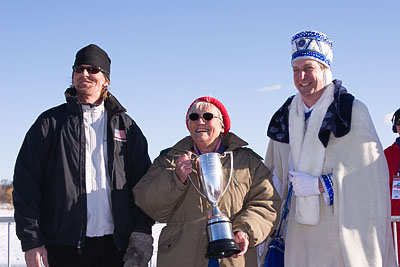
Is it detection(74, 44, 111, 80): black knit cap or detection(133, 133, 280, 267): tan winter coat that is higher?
detection(74, 44, 111, 80): black knit cap

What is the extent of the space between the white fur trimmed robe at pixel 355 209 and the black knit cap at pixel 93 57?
1.58 meters

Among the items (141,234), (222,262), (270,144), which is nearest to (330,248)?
(222,262)

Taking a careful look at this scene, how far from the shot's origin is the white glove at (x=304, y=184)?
3.14 m

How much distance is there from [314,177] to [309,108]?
55 centimetres

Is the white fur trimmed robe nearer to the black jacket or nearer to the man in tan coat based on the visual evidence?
the man in tan coat

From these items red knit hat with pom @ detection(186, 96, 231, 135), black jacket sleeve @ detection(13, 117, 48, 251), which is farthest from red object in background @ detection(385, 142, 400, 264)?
black jacket sleeve @ detection(13, 117, 48, 251)

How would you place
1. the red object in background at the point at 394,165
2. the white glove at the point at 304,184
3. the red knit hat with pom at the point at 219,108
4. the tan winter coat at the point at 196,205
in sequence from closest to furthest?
the tan winter coat at the point at 196,205 → the white glove at the point at 304,184 → the red knit hat with pom at the point at 219,108 → the red object in background at the point at 394,165

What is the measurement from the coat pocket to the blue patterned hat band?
1.46m

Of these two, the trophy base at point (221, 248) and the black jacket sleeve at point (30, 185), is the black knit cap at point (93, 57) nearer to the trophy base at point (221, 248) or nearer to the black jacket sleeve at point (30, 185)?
the black jacket sleeve at point (30, 185)

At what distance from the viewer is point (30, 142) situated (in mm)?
3191

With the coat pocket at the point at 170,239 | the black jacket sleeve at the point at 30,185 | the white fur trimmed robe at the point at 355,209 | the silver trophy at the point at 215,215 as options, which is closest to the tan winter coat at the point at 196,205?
the coat pocket at the point at 170,239

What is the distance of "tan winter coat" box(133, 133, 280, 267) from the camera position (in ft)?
9.93

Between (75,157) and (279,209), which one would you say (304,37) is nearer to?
(279,209)

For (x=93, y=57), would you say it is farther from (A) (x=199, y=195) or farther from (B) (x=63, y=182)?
(A) (x=199, y=195)
